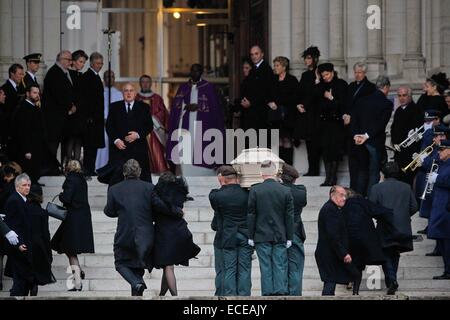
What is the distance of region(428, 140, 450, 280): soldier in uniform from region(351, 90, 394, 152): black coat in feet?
5.57

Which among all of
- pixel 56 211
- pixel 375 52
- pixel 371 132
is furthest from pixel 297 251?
pixel 375 52

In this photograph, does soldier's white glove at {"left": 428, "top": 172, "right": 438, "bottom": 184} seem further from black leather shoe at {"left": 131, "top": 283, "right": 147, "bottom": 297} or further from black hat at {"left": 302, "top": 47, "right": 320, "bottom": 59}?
black leather shoe at {"left": 131, "top": 283, "right": 147, "bottom": 297}

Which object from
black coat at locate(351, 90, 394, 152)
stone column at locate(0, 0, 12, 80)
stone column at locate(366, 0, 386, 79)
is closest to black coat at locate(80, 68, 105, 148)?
stone column at locate(0, 0, 12, 80)

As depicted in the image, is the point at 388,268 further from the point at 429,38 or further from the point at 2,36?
the point at 2,36

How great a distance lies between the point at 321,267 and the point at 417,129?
4449mm

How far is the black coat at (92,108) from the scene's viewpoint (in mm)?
28250

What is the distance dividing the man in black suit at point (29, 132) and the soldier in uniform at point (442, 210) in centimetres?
543

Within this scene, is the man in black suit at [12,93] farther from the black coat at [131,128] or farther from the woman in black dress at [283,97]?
the woman in black dress at [283,97]

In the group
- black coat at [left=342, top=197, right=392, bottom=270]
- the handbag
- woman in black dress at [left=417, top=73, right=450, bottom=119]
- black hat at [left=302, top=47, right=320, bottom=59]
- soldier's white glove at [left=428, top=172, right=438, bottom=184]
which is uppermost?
black hat at [left=302, top=47, right=320, bottom=59]

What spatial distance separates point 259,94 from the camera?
92.6 feet

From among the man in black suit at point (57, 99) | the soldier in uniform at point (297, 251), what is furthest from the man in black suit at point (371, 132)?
the man in black suit at point (57, 99)

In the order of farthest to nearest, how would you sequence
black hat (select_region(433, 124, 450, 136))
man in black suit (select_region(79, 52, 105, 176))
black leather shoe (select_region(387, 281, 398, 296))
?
man in black suit (select_region(79, 52, 105, 176))
black hat (select_region(433, 124, 450, 136))
black leather shoe (select_region(387, 281, 398, 296))

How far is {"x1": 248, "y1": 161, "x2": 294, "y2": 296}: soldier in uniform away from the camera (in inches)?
866
